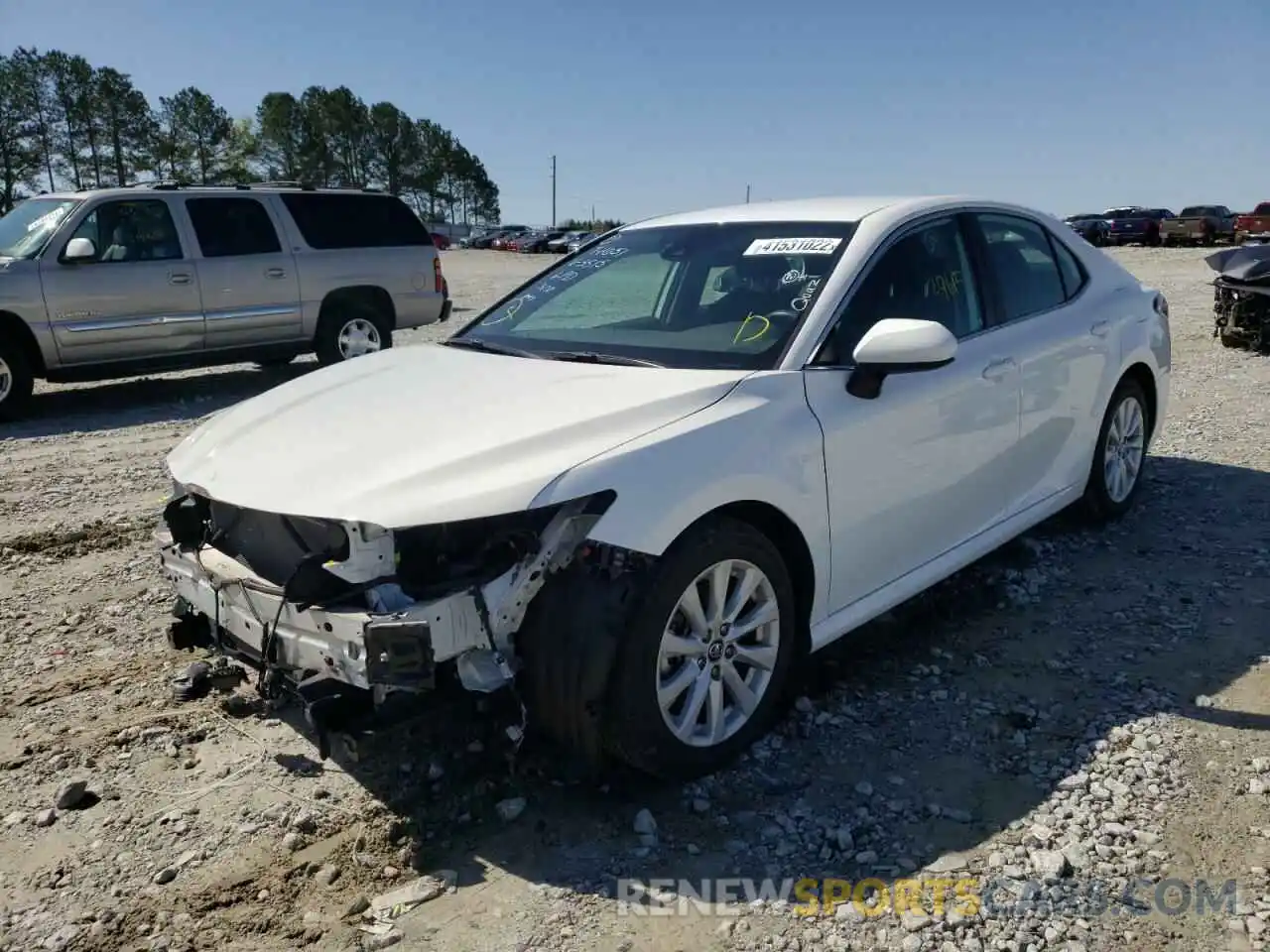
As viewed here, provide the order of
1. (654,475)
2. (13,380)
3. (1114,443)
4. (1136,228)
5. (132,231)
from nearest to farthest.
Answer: (654,475) → (1114,443) → (13,380) → (132,231) → (1136,228)

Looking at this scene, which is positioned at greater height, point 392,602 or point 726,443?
point 726,443

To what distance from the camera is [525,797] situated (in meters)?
3.16

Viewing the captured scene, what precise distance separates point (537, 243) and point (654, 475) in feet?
198

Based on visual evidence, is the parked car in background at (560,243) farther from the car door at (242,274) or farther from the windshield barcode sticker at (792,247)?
the windshield barcode sticker at (792,247)

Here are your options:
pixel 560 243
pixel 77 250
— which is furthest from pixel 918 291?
pixel 560 243

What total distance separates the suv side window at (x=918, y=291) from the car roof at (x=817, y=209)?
4.9 inches

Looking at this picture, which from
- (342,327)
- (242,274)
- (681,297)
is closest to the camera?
(681,297)

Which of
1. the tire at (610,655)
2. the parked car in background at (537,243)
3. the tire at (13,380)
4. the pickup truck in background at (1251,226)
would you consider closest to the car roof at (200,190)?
the tire at (13,380)

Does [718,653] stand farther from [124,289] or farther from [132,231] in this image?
[132,231]

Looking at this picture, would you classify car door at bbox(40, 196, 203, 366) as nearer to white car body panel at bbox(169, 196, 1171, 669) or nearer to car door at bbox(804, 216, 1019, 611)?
white car body panel at bbox(169, 196, 1171, 669)

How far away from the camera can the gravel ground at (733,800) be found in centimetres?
262

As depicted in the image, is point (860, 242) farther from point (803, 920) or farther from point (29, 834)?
point (29, 834)

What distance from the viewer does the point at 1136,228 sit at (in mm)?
42344

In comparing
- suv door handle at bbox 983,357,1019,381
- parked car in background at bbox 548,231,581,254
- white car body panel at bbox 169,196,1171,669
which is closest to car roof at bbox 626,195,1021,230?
white car body panel at bbox 169,196,1171,669
